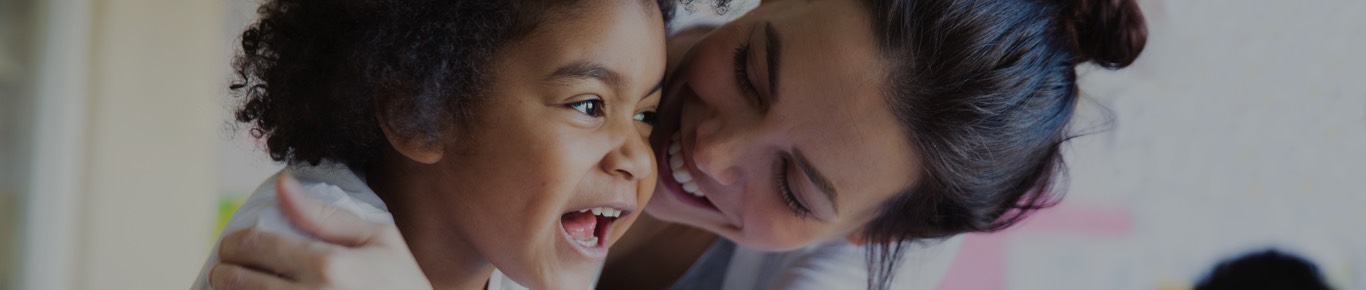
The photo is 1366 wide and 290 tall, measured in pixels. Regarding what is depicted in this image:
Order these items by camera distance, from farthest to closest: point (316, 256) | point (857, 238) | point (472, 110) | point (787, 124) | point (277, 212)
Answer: point (857, 238) < point (787, 124) < point (472, 110) < point (277, 212) < point (316, 256)

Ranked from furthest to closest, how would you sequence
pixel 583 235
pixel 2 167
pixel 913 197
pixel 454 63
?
pixel 2 167
pixel 913 197
pixel 583 235
pixel 454 63

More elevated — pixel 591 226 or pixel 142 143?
pixel 591 226

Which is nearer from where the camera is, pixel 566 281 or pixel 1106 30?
pixel 566 281

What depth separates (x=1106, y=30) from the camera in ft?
4.12

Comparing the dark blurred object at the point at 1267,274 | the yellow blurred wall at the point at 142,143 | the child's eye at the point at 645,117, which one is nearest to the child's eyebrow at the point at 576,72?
the child's eye at the point at 645,117

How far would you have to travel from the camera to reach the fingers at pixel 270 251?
2.70 ft

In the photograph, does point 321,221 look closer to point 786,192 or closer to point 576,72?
point 576,72

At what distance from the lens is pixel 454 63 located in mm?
999

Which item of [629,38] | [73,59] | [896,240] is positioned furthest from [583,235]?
[73,59]

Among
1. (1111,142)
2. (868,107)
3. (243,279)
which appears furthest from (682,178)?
(1111,142)

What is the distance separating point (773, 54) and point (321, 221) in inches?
18.6

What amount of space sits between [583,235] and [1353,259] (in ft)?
6.26

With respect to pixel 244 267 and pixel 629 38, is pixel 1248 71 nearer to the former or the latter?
pixel 629 38

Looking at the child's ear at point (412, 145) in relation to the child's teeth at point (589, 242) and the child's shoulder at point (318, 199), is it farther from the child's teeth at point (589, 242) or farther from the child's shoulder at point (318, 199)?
the child's teeth at point (589, 242)
